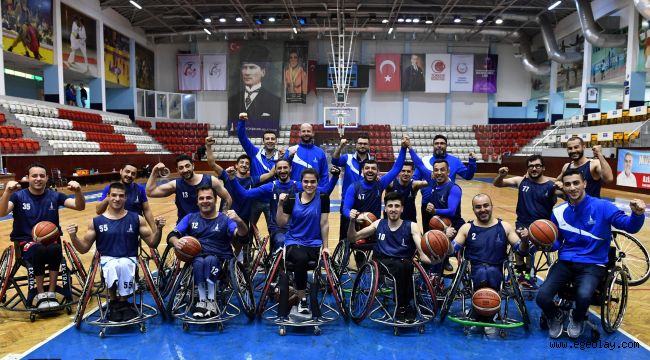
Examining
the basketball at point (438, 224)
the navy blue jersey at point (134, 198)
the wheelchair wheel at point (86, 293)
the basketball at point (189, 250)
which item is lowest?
the wheelchair wheel at point (86, 293)

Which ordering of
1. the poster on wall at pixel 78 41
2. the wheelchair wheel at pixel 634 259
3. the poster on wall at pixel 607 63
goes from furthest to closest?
the poster on wall at pixel 78 41, the poster on wall at pixel 607 63, the wheelchair wheel at pixel 634 259

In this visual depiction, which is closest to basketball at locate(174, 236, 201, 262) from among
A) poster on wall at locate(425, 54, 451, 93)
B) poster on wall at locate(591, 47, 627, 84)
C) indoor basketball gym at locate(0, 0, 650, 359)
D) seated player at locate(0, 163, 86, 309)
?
indoor basketball gym at locate(0, 0, 650, 359)

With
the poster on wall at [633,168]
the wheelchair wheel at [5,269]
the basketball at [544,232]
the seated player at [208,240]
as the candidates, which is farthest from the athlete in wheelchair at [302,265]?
the poster on wall at [633,168]

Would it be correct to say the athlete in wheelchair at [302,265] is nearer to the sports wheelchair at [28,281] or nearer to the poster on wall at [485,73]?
the sports wheelchair at [28,281]

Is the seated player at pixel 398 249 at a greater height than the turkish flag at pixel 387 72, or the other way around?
the turkish flag at pixel 387 72

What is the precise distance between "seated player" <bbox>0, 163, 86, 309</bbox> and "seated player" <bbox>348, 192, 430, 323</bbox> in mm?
2783

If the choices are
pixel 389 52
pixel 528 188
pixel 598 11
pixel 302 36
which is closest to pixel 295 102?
pixel 302 36

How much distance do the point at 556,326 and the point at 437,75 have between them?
978 inches

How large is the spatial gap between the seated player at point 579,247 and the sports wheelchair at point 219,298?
2468 millimetres

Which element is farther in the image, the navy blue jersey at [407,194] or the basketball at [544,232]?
the navy blue jersey at [407,194]

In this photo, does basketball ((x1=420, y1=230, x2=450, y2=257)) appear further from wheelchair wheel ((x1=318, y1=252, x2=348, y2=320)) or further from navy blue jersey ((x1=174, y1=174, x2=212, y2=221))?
navy blue jersey ((x1=174, y1=174, x2=212, y2=221))

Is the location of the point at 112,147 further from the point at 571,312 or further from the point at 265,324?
the point at 571,312

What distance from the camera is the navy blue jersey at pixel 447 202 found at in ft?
16.0

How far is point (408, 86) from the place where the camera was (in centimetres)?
2691
